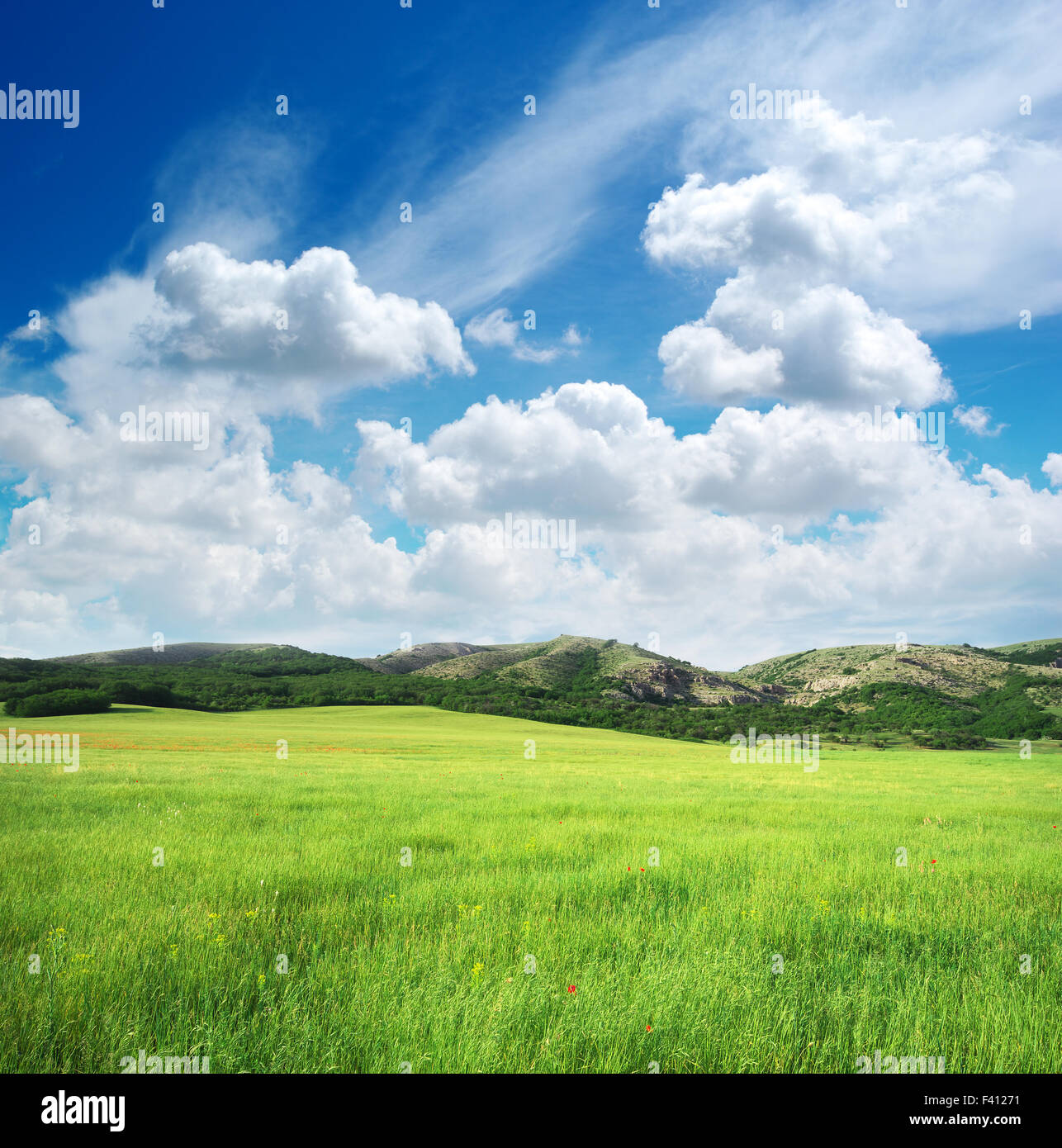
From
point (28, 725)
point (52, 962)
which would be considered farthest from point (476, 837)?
point (28, 725)

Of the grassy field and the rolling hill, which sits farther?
the rolling hill

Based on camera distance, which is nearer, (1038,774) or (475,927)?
(475,927)

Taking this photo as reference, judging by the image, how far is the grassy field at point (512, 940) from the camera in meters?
4.51

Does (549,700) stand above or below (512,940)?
below

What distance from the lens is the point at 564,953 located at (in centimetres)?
614

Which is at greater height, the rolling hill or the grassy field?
the grassy field

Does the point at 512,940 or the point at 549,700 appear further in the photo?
the point at 549,700

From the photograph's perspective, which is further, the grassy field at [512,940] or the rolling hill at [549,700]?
the rolling hill at [549,700]

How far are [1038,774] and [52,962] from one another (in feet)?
164

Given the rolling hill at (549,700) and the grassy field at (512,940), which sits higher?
the grassy field at (512,940)

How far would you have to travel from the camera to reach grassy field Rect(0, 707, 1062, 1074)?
4.51m

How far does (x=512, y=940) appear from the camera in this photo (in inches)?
253

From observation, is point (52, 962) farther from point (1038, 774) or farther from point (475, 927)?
point (1038, 774)
